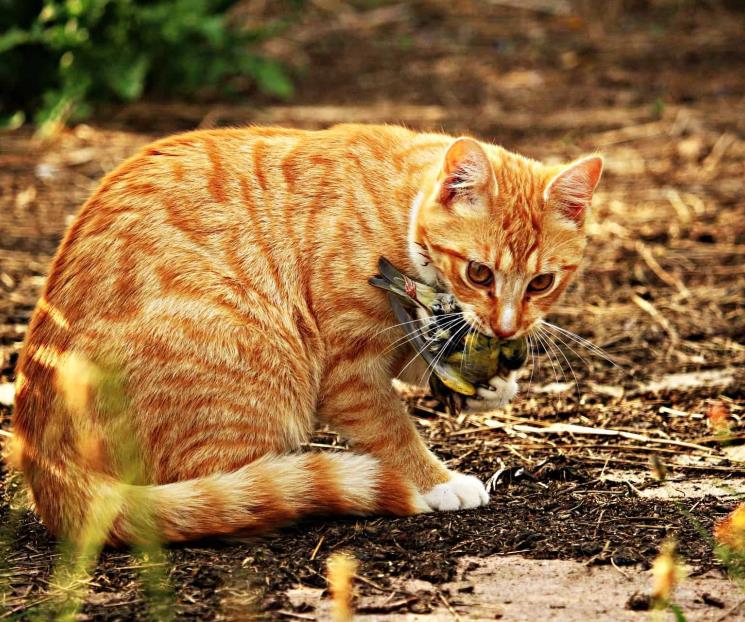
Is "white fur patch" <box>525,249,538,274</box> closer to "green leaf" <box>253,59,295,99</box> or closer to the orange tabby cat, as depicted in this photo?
the orange tabby cat

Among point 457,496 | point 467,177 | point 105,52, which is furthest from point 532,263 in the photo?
point 105,52

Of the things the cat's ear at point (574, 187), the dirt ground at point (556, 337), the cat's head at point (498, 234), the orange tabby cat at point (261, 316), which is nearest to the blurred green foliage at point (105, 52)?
the dirt ground at point (556, 337)

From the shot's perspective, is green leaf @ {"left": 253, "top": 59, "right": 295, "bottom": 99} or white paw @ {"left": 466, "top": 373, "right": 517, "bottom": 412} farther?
green leaf @ {"left": 253, "top": 59, "right": 295, "bottom": 99}

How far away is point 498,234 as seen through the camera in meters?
3.31

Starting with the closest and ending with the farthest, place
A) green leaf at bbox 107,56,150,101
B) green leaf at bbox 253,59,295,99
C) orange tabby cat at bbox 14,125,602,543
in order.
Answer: orange tabby cat at bbox 14,125,602,543
green leaf at bbox 107,56,150,101
green leaf at bbox 253,59,295,99

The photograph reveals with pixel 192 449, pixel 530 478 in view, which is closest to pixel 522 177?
pixel 530 478

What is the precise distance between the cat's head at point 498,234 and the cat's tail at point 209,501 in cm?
67

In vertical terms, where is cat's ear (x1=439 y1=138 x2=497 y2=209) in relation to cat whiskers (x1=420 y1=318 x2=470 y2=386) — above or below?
above

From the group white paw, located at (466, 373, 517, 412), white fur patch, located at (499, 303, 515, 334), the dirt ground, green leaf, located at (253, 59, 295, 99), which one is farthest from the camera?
green leaf, located at (253, 59, 295, 99)

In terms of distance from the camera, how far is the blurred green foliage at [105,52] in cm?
725

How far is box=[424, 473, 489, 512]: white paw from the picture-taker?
3.29 metres

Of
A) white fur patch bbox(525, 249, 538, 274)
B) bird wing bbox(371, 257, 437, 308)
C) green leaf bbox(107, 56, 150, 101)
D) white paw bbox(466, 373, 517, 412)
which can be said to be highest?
green leaf bbox(107, 56, 150, 101)

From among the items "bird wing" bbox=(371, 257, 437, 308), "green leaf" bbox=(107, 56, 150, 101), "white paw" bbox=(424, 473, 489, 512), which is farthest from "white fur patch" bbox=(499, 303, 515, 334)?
"green leaf" bbox=(107, 56, 150, 101)

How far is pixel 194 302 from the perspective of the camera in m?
3.23
